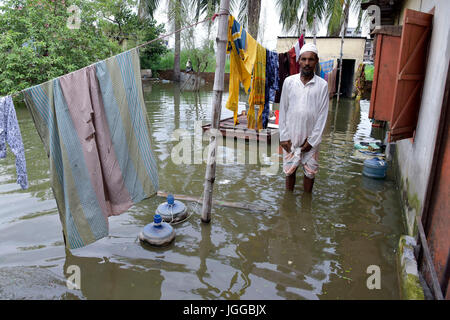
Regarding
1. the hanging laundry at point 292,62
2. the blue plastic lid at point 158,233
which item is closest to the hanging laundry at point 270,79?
the hanging laundry at point 292,62

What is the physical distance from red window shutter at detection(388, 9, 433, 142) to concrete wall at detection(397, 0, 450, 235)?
0.11m

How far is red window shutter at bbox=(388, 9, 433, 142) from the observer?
399cm

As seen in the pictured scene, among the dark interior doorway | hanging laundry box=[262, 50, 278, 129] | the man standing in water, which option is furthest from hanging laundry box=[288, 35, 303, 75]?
the dark interior doorway

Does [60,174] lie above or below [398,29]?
below

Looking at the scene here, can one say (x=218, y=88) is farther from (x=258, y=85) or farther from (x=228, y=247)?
(x=228, y=247)

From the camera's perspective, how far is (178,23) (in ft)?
74.7

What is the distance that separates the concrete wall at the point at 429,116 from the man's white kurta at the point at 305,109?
117cm

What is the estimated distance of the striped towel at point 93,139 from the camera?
2850mm
